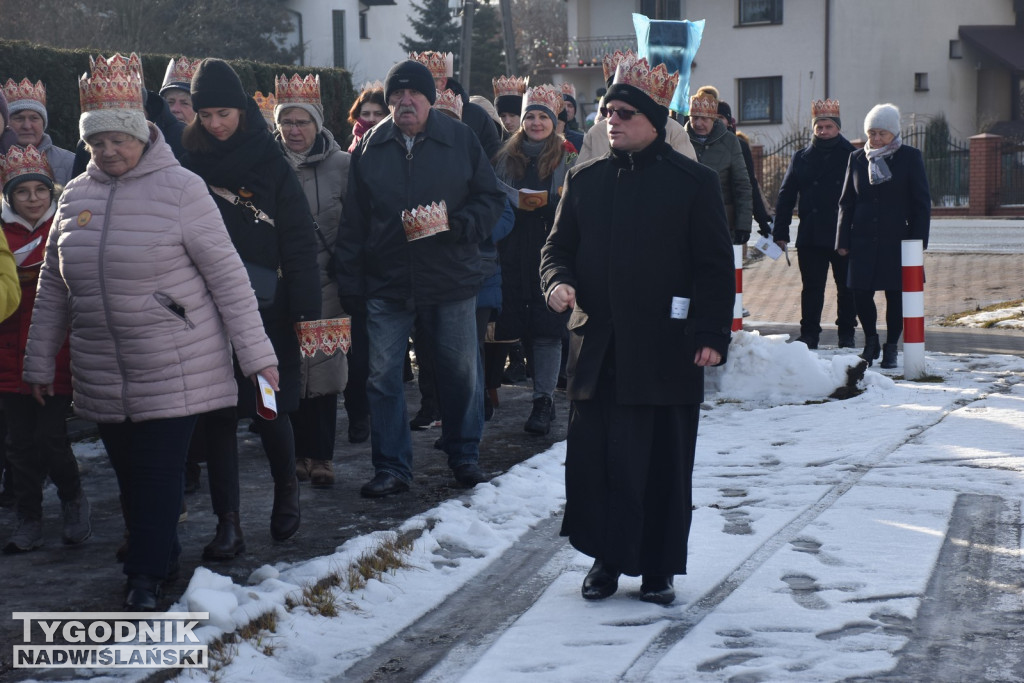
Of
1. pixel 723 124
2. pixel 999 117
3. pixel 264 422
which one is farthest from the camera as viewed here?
pixel 999 117

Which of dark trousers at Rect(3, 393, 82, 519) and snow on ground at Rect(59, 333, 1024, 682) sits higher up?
dark trousers at Rect(3, 393, 82, 519)

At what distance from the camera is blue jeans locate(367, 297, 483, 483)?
6730 mm

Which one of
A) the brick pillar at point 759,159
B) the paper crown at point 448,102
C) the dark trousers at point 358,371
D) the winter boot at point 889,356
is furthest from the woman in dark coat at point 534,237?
the brick pillar at point 759,159

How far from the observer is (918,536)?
5922 mm

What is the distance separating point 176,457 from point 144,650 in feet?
2.44

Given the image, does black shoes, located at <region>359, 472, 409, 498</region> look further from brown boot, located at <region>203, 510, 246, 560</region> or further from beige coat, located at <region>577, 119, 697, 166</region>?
beige coat, located at <region>577, 119, 697, 166</region>

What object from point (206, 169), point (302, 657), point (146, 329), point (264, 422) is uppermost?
point (206, 169)

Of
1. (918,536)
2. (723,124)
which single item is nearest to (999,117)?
(723,124)

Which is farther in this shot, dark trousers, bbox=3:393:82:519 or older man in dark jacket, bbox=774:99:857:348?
older man in dark jacket, bbox=774:99:857:348

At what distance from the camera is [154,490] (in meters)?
4.88

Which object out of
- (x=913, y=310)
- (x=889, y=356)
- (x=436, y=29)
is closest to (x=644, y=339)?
(x=913, y=310)

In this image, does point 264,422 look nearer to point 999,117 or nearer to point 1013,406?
point 1013,406

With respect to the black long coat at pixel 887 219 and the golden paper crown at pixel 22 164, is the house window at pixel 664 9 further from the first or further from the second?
the golden paper crown at pixel 22 164

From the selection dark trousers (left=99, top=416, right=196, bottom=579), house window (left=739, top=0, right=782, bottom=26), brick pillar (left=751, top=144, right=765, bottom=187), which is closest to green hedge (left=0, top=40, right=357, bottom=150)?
dark trousers (left=99, top=416, right=196, bottom=579)
